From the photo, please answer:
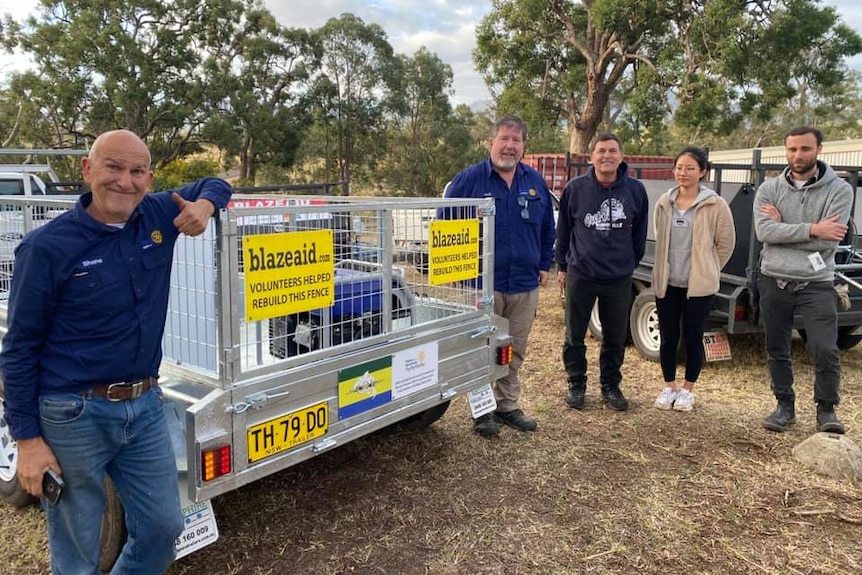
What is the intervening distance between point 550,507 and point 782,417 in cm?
209

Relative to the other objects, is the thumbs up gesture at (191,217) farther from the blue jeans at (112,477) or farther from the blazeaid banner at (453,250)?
the blazeaid banner at (453,250)

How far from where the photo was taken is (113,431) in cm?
206

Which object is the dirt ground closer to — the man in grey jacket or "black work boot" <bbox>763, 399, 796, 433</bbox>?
"black work boot" <bbox>763, 399, 796, 433</bbox>

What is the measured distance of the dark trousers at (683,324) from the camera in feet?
15.4

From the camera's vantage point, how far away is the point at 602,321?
4852 mm

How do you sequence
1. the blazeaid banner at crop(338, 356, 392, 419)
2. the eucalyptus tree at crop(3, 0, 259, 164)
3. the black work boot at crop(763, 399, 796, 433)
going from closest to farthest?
the blazeaid banner at crop(338, 356, 392, 419), the black work boot at crop(763, 399, 796, 433), the eucalyptus tree at crop(3, 0, 259, 164)

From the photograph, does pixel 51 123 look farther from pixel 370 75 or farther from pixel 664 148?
pixel 664 148

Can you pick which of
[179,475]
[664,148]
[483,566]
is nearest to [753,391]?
[483,566]

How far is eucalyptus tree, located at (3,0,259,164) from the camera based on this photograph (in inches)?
913

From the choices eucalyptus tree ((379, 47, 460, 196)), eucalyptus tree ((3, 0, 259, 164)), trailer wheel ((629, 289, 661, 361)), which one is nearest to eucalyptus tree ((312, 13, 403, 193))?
eucalyptus tree ((379, 47, 460, 196))

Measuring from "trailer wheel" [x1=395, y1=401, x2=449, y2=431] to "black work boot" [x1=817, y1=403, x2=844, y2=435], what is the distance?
2492 millimetres

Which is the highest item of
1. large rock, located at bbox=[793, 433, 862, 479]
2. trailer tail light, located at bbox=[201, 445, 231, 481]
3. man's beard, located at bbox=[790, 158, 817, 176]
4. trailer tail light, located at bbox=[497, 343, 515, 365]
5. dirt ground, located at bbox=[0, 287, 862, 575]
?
man's beard, located at bbox=[790, 158, 817, 176]

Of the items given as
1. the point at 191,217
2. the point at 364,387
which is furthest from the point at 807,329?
the point at 191,217

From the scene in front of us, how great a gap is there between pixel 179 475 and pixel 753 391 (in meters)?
4.64
